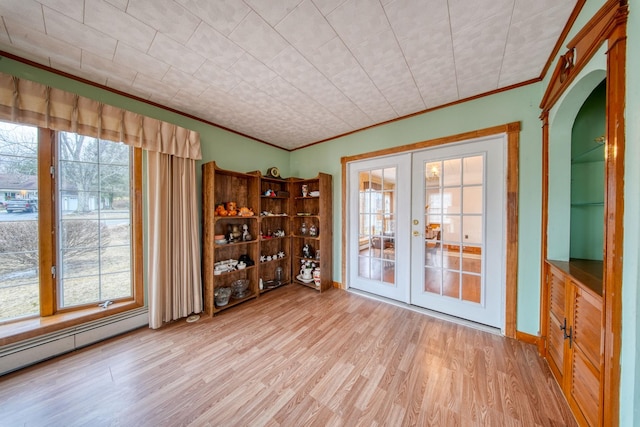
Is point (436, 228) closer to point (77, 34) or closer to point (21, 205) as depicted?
point (77, 34)

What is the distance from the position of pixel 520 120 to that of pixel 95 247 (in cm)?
424

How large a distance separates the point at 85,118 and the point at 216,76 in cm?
119

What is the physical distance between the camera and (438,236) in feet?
7.93

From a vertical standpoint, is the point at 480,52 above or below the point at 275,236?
above

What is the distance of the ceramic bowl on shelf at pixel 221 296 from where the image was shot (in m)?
2.57

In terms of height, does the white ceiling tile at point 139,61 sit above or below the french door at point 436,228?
above

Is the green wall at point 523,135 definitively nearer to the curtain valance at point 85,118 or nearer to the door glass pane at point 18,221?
the curtain valance at point 85,118

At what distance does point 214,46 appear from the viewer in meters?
1.47

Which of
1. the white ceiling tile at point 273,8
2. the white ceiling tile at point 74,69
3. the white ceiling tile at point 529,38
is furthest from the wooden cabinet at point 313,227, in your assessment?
the white ceiling tile at point 74,69

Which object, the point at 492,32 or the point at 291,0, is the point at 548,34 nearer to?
the point at 492,32

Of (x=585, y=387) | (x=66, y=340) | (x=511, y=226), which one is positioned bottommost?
(x=66, y=340)

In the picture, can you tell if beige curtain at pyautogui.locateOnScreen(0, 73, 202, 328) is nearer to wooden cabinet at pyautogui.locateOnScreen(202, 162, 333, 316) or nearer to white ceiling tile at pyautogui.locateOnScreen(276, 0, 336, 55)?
wooden cabinet at pyautogui.locateOnScreen(202, 162, 333, 316)

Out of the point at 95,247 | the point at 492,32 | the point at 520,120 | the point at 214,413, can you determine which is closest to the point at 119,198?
the point at 95,247

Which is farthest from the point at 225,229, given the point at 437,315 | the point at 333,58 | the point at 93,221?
the point at 437,315
